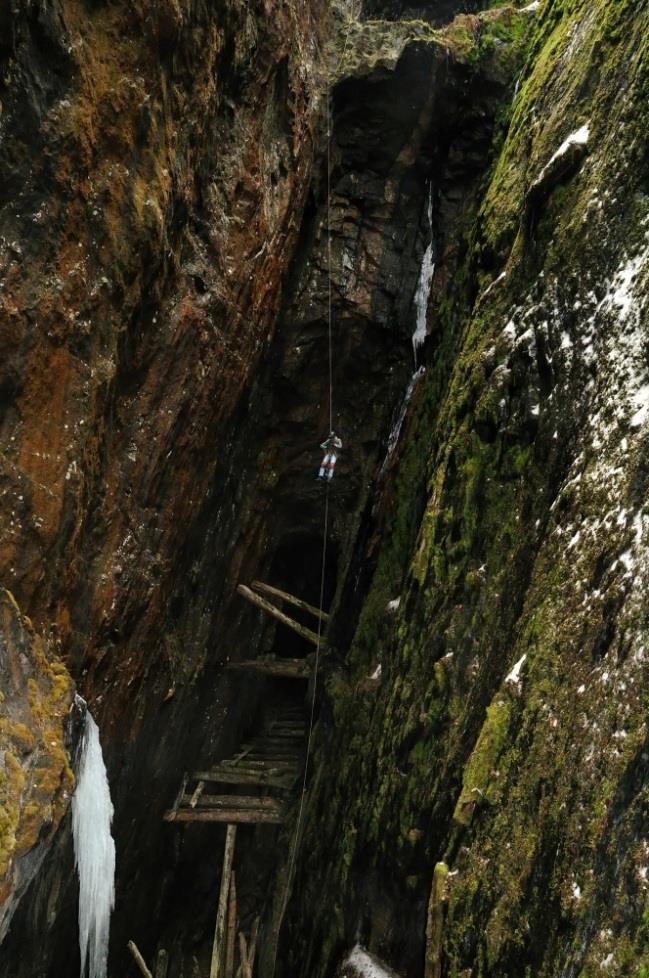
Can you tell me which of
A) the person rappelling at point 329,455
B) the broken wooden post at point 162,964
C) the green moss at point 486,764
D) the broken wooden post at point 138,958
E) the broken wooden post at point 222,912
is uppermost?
the person rappelling at point 329,455

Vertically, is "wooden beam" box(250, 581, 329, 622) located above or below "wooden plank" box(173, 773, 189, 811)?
above

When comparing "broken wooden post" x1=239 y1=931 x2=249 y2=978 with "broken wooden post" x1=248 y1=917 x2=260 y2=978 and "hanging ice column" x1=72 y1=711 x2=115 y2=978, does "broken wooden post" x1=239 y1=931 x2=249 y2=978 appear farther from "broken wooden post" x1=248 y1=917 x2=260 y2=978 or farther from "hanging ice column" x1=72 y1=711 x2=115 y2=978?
"hanging ice column" x1=72 y1=711 x2=115 y2=978

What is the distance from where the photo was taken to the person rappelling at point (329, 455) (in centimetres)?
1028

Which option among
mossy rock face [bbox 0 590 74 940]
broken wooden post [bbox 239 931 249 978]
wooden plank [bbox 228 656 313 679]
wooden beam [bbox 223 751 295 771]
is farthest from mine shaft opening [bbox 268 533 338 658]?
mossy rock face [bbox 0 590 74 940]

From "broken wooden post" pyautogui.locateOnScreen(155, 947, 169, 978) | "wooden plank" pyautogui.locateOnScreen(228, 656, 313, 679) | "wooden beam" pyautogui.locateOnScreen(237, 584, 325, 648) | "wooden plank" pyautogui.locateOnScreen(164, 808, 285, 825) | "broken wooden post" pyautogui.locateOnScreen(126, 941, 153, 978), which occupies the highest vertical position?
"wooden beam" pyautogui.locateOnScreen(237, 584, 325, 648)

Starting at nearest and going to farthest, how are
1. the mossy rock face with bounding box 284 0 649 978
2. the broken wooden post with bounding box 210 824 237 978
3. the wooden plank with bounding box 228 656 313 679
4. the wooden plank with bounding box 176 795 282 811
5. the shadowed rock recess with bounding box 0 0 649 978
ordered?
the mossy rock face with bounding box 284 0 649 978
the shadowed rock recess with bounding box 0 0 649 978
the broken wooden post with bounding box 210 824 237 978
the wooden plank with bounding box 176 795 282 811
the wooden plank with bounding box 228 656 313 679

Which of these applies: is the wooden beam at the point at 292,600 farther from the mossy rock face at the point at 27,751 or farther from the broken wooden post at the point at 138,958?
the broken wooden post at the point at 138,958

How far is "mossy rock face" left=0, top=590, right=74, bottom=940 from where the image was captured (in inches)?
188

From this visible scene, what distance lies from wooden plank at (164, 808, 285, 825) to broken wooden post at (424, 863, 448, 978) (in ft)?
13.1

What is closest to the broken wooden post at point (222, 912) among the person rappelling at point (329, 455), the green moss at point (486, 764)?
the person rappelling at point (329, 455)

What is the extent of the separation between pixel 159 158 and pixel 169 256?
0.81 m

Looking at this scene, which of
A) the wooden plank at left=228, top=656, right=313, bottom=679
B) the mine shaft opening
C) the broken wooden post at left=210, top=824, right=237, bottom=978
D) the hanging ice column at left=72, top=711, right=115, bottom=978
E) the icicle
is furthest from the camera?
the mine shaft opening

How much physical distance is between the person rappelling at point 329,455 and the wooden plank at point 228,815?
4254 mm

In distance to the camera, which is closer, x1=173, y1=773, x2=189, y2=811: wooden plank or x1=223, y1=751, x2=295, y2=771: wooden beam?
x1=173, y1=773, x2=189, y2=811: wooden plank
